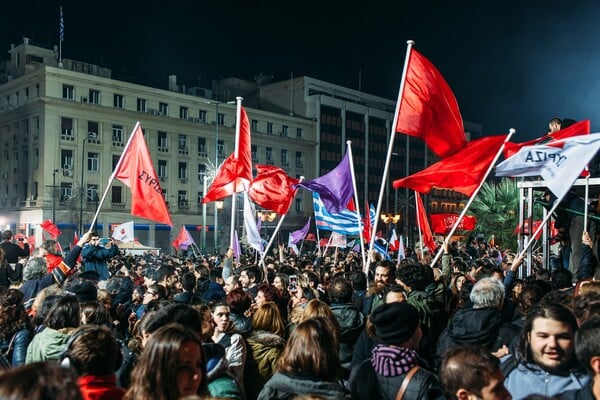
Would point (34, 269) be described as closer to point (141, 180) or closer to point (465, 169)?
point (141, 180)

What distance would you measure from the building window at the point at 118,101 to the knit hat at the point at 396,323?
5682 centimetres

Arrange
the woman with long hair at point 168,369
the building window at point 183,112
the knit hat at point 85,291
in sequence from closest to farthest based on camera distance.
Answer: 1. the woman with long hair at point 168,369
2. the knit hat at point 85,291
3. the building window at point 183,112

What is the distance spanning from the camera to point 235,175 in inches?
499

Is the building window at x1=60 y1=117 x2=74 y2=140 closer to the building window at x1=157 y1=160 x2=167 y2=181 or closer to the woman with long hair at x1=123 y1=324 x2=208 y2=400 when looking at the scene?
the building window at x1=157 y1=160 x2=167 y2=181

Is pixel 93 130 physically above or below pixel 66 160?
above

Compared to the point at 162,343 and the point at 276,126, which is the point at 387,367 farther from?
the point at 276,126

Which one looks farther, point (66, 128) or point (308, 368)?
point (66, 128)

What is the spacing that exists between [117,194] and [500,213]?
3649 centimetres

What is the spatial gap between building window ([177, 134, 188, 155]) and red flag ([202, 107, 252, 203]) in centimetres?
5086

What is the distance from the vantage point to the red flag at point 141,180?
11.9 m

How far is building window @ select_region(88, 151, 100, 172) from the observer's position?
185 feet

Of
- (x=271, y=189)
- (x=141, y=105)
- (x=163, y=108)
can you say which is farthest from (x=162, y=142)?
(x=271, y=189)

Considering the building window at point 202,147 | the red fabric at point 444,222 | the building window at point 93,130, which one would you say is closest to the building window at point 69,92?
the building window at point 93,130

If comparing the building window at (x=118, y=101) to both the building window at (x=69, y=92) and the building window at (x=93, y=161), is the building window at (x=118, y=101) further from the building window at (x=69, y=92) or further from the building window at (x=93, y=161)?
the building window at (x=93, y=161)
